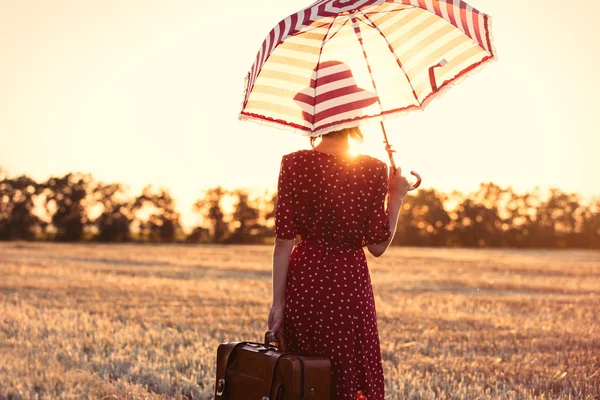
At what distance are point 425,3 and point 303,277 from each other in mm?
1643

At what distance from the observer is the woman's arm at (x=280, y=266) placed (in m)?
3.79

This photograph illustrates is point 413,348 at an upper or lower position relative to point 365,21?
lower

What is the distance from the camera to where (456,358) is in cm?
847

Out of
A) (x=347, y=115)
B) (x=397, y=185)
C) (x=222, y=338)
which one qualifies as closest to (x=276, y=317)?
(x=397, y=185)

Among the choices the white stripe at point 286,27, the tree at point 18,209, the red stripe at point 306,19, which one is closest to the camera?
the red stripe at point 306,19

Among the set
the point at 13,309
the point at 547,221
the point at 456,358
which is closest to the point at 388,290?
the point at 13,309

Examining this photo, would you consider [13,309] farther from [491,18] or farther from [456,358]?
[491,18]

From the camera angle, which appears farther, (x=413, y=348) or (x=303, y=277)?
(x=413, y=348)

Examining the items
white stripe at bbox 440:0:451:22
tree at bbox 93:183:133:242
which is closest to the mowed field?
white stripe at bbox 440:0:451:22

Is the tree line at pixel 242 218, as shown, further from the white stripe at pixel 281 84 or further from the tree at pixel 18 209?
the white stripe at pixel 281 84

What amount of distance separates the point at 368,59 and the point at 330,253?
112cm

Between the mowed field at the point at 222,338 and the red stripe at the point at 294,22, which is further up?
the red stripe at the point at 294,22

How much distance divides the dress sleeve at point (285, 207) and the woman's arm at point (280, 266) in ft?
0.13

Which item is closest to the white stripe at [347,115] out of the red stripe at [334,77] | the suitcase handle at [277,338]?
the red stripe at [334,77]
